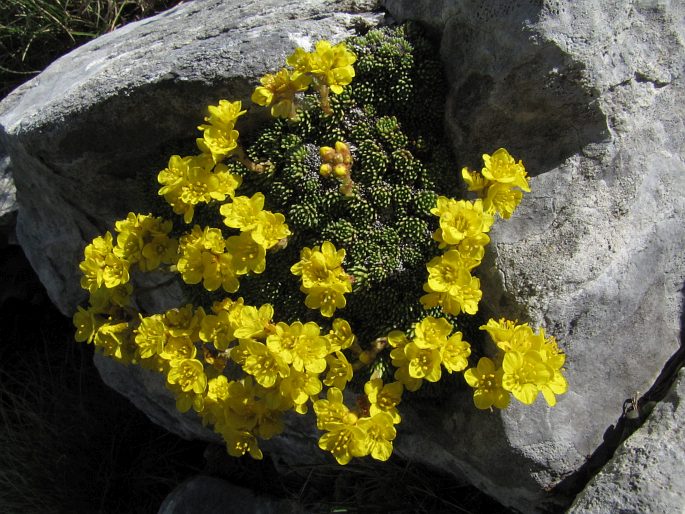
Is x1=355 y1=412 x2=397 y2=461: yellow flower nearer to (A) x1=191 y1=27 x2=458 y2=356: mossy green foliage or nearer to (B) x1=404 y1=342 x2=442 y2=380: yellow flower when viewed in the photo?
(B) x1=404 y1=342 x2=442 y2=380: yellow flower

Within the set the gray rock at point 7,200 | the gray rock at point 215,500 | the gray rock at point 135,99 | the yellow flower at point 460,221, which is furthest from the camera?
the gray rock at point 7,200

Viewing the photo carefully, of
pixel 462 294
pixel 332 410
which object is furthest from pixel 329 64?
pixel 332 410

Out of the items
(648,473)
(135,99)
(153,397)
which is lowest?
(153,397)

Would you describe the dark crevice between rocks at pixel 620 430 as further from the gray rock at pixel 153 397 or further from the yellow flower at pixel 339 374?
the gray rock at pixel 153 397

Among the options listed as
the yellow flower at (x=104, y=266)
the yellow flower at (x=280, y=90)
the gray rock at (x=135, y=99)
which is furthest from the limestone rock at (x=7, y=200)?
the yellow flower at (x=280, y=90)

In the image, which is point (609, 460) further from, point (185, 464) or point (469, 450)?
point (185, 464)

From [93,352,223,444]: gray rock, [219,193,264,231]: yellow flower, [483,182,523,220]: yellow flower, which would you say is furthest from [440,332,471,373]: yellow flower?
[93,352,223,444]: gray rock

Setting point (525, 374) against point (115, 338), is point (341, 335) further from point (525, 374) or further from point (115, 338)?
point (115, 338)
